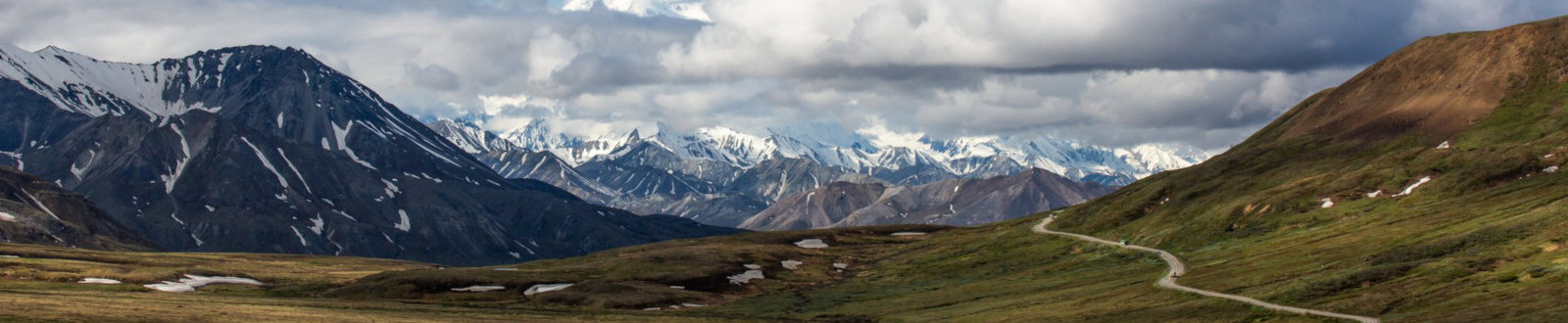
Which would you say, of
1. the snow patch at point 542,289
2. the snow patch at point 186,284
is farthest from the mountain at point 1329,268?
the snow patch at point 186,284

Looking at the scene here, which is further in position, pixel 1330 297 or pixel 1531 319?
pixel 1330 297

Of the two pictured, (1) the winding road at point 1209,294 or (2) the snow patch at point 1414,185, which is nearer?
(1) the winding road at point 1209,294

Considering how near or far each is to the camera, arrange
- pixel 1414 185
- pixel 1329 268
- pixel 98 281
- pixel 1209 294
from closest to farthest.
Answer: pixel 1329 268 < pixel 1209 294 < pixel 98 281 < pixel 1414 185

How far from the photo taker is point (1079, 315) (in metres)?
115

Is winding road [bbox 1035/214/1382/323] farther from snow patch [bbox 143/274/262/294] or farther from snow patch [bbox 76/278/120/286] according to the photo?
snow patch [bbox 76/278/120/286]

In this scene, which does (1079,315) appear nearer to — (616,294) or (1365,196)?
(616,294)

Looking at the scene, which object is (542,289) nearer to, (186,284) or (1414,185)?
(186,284)

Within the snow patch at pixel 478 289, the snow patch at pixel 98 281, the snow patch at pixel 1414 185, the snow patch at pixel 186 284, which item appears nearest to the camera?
the snow patch at pixel 98 281

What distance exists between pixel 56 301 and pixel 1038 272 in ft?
414

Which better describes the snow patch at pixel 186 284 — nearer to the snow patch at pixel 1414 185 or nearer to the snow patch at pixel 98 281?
the snow patch at pixel 98 281

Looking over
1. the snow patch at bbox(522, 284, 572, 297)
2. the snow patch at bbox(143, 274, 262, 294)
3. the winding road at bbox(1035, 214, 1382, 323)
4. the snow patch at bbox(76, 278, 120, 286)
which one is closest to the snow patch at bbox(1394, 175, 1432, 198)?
the winding road at bbox(1035, 214, 1382, 323)

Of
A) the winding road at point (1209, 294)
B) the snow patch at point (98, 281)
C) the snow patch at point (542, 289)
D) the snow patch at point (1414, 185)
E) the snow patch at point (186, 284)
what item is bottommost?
the winding road at point (1209, 294)

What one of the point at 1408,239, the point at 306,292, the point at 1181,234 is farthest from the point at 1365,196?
the point at 306,292

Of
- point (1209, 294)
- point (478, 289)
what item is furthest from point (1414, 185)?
point (478, 289)
